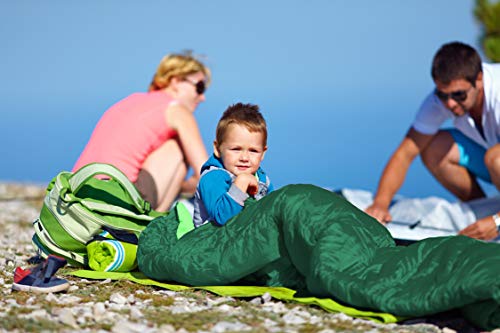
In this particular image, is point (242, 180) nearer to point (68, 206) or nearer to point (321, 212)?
point (321, 212)

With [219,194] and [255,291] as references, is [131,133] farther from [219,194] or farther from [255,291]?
[255,291]

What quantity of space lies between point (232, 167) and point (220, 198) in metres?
0.21

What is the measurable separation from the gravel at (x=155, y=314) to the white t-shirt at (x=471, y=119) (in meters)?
3.07

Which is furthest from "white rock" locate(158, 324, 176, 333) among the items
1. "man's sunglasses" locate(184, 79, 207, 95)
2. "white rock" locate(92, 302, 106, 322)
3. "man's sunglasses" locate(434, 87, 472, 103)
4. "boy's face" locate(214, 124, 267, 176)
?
"man's sunglasses" locate(434, 87, 472, 103)

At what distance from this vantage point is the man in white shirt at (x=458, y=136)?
5.77 meters

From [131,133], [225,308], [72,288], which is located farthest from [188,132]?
[225,308]

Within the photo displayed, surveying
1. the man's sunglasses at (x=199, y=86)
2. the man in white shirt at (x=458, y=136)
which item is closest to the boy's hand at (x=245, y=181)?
the man in white shirt at (x=458, y=136)

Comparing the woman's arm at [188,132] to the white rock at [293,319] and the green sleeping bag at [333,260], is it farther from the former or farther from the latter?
the white rock at [293,319]

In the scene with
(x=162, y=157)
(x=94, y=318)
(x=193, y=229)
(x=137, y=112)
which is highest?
(x=137, y=112)

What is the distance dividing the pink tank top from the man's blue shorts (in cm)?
253

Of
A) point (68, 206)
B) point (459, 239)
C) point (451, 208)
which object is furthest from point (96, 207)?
point (451, 208)

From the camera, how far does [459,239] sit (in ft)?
10.8

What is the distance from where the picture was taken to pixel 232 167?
13.2ft

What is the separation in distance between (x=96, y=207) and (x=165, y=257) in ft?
2.28
